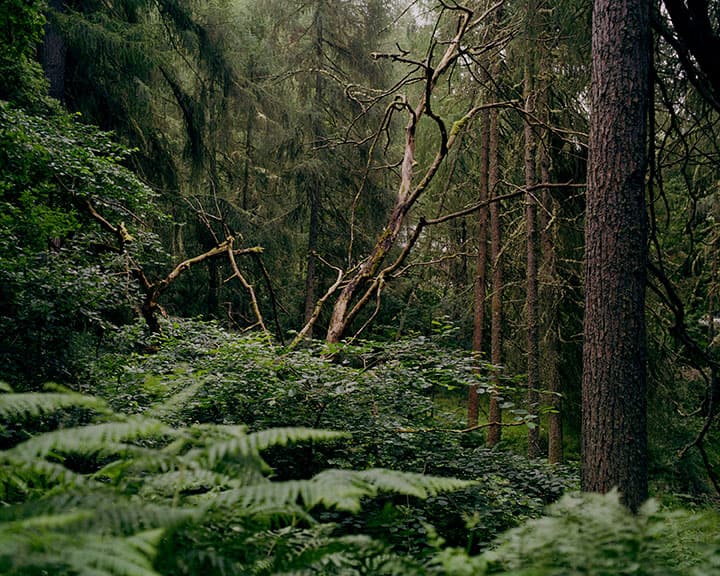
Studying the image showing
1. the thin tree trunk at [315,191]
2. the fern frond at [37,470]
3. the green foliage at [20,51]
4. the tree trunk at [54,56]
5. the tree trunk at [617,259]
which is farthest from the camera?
the thin tree trunk at [315,191]

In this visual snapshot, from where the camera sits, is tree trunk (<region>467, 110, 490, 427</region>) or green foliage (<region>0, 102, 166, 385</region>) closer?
green foliage (<region>0, 102, 166, 385</region>)

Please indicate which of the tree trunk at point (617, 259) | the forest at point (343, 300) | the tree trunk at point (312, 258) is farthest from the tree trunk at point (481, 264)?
the tree trunk at point (617, 259)

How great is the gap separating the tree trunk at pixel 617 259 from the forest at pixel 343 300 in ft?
0.05

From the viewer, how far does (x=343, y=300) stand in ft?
21.8

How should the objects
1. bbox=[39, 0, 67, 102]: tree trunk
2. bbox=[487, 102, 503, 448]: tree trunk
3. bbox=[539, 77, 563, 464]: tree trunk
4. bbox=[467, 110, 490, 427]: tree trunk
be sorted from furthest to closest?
bbox=[467, 110, 490, 427]: tree trunk
bbox=[487, 102, 503, 448]: tree trunk
bbox=[39, 0, 67, 102]: tree trunk
bbox=[539, 77, 563, 464]: tree trunk

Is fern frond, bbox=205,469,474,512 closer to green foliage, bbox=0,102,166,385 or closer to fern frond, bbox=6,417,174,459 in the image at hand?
fern frond, bbox=6,417,174,459

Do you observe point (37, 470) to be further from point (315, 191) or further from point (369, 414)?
point (315, 191)

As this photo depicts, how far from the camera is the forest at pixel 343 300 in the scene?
5.17 feet

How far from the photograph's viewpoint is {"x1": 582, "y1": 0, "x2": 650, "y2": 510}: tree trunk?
135 inches

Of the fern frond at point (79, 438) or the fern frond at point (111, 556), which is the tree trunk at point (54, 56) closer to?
the fern frond at point (79, 438)

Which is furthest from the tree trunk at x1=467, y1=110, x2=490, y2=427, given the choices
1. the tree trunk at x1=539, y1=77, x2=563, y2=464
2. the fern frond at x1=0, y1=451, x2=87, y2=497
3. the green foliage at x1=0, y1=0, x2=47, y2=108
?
the fern frond at x1=0, y1=451, x2=87, y2=497

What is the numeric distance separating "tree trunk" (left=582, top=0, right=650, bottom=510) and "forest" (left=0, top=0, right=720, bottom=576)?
0.05ft

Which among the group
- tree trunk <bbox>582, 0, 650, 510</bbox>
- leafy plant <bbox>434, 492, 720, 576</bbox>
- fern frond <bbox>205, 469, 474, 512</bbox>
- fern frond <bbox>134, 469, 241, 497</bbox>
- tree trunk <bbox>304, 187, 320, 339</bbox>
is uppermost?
tree trunk <bbox>304, 187, 320, 339</bbox>

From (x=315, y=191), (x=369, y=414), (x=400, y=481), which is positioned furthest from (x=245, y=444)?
(x=315, y=191)
